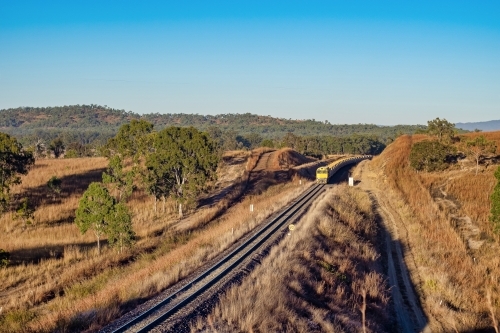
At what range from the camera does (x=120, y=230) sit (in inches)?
1117

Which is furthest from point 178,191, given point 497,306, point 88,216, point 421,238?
point 497,306

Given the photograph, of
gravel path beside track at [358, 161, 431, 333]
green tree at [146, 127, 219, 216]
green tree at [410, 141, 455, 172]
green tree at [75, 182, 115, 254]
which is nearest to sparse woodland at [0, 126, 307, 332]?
green tree at [75, 182, 115, 254]

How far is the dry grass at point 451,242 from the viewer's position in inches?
715

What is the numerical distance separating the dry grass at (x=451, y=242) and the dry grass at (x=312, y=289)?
2.55 m

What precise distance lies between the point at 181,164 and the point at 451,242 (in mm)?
26209

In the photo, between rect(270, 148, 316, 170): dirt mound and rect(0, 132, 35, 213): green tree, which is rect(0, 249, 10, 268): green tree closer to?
rect(0, 132, 35, 213): green tree

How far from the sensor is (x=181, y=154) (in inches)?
1700

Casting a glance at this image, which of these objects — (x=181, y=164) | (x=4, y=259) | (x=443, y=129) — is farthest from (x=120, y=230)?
(x=443, y=129)

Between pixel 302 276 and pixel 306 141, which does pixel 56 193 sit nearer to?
pixel 302 276

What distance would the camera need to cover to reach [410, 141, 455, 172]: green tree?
53844 mm

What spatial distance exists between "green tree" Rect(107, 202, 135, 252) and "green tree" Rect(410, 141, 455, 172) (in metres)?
39.8

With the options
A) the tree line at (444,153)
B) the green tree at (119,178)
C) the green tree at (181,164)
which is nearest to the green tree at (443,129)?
the tree line at (444,153)

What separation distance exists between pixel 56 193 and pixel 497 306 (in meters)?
45.7

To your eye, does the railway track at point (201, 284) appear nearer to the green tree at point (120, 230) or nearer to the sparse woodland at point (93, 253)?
the sparse woodland at point (93, 253)
